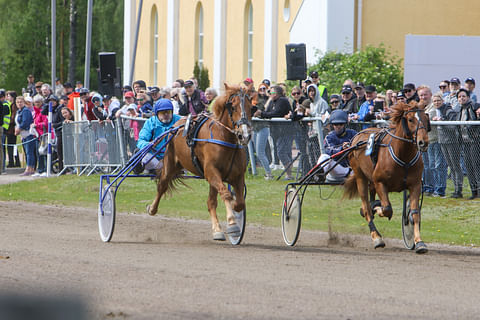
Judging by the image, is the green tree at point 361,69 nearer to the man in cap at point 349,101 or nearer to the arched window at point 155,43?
the man in cap at point 349,101

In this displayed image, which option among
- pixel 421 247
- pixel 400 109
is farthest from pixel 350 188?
pixel 421 247

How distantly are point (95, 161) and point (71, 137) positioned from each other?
120cm

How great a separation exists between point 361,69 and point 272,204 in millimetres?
8970

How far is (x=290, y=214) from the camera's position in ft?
30.7

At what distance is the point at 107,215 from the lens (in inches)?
373

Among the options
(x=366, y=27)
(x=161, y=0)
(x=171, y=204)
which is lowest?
(x=171, y=204)

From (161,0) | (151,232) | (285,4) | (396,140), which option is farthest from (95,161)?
(161,0)

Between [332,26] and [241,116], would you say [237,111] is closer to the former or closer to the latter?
[241,116]

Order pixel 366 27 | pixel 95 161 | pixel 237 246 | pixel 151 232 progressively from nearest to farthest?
pixel 237 246 < pixel 151 232 < pixel 95 161 < pixel 366 27

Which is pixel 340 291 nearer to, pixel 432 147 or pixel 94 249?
pixel 94 249

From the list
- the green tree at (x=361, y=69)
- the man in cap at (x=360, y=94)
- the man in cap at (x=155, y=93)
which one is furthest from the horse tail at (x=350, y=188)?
the green tree at (x=361, y=69)

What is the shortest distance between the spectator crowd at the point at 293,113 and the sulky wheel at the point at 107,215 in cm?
199

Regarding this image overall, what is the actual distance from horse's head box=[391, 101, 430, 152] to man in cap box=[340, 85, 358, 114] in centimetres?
558

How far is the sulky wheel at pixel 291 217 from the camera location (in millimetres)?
9172
